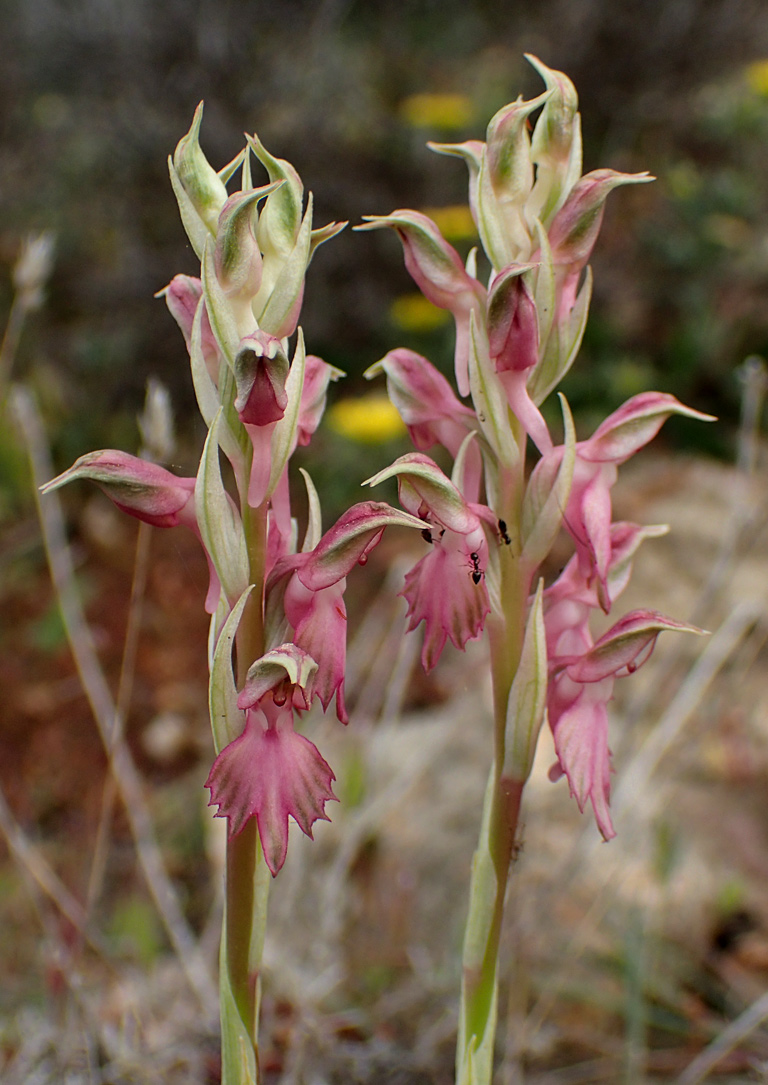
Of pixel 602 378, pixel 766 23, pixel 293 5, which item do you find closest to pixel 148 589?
pixel 602 378

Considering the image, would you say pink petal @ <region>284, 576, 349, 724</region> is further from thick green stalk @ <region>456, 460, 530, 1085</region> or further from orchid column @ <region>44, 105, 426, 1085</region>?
thick green stalk @ <region>456, 460, 530, 1085</region>

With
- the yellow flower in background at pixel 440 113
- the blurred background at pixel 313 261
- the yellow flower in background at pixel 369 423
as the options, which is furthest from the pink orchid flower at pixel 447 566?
the yellow flower in background at pixel 440 113

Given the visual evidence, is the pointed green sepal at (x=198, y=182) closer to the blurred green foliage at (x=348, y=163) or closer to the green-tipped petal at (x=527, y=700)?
the green-tipped petal at (x=527, y=700)

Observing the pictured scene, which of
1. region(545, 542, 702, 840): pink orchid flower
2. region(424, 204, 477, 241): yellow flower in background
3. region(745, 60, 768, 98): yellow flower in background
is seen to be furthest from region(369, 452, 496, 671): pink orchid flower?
region(745, 60, 768, 98): yellow flower in background

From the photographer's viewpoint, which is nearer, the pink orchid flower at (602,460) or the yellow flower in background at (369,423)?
the pink orchid flower at (602,460)

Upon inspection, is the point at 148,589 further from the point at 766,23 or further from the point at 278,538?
the point at 766,23

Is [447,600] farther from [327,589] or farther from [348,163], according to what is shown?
[348,163]

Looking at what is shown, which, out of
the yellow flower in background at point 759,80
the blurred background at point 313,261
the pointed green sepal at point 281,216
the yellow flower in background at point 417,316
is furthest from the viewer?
the yellow flower in background at point 759,80
